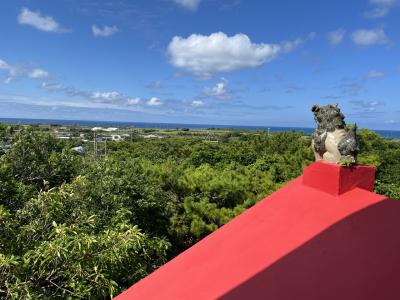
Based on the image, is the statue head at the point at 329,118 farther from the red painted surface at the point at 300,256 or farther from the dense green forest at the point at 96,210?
the dense green forest at the point at 96,210

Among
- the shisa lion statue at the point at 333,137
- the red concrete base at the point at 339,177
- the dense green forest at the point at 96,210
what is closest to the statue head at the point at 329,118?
the shisa lion statue at the point at 333,137

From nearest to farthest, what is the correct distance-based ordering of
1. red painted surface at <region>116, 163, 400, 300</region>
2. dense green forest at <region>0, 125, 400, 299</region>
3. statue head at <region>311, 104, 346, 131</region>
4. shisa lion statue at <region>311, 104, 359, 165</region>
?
red painted surface at <region>116, 163, 400, 300</region> → shisa lion statue at <region>311, 104, 359, 165</region> → statue head at <region>311, 104, 346, 131</region> → dense green forest at <region>0, 125, 400, 299</region>

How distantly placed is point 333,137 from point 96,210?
622 centimetres

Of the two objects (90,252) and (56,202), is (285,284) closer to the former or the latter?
(90,252)

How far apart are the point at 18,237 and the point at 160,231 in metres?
6.38

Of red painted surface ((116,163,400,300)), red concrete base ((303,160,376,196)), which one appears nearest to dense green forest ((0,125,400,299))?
red painted surface ((116,163,400,300))

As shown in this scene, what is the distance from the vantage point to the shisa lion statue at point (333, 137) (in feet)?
10.2

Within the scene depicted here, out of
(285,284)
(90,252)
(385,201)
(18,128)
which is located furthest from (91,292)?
(18,128)

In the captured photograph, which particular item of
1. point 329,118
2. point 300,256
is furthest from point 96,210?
point 300,256

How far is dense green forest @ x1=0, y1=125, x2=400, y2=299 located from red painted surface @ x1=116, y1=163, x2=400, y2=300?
2.14 meters

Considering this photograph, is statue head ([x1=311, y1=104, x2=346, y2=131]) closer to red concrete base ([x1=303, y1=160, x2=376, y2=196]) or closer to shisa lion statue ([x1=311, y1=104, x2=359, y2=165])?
shisa lion statue ([x1=311, y1=104, x2=359, y2=165])

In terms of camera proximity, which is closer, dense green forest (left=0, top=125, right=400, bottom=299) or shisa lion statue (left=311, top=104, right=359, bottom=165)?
shisa lion statue (left=311, top=104, right=359, bottom=165)

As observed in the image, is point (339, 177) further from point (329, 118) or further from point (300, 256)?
point (300, 256)

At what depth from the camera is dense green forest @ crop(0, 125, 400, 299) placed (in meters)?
4.80
